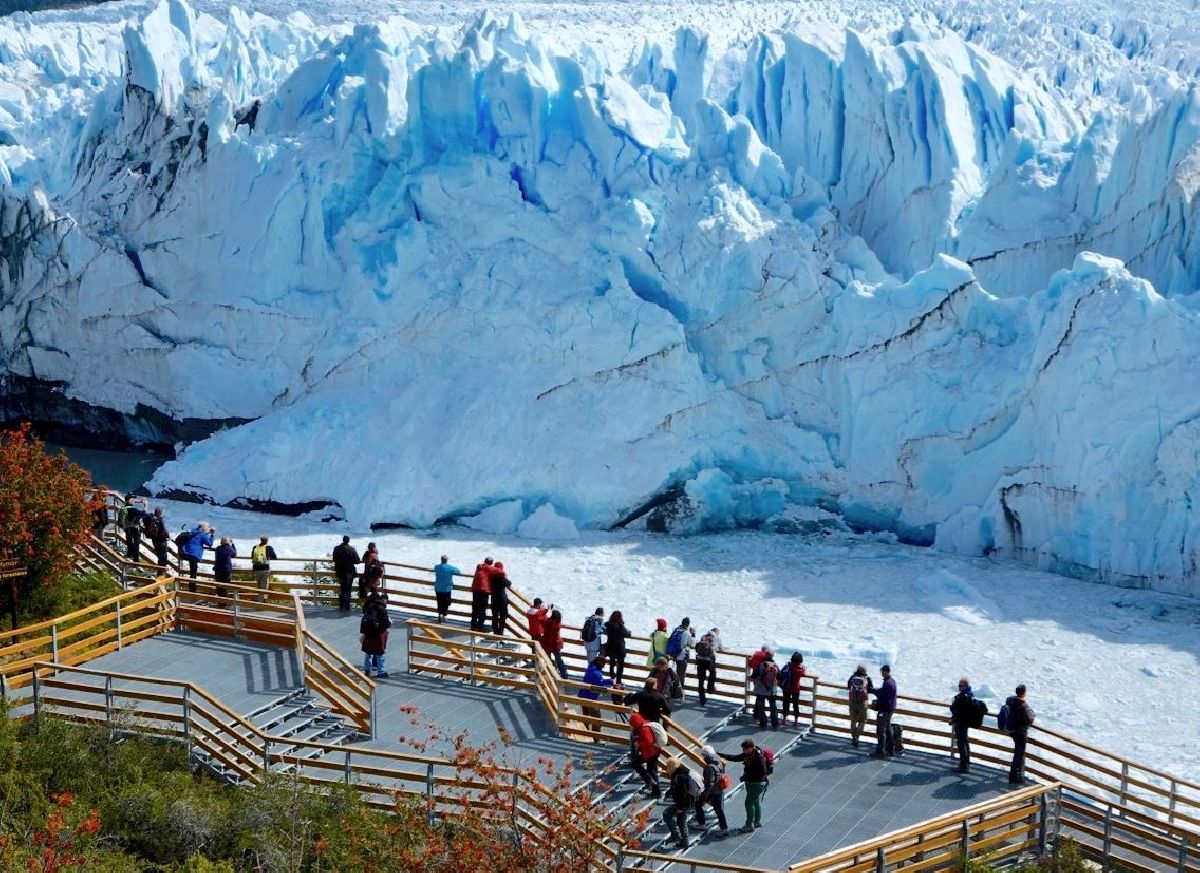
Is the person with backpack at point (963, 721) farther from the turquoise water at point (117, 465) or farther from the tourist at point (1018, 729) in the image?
the turquoise water at point (117, 465)

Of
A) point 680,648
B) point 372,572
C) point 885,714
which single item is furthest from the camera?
point 372,572

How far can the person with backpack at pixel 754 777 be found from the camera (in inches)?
414

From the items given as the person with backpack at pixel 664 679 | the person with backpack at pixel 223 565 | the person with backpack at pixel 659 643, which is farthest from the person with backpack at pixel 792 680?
the person with backpack at pixel 223 565

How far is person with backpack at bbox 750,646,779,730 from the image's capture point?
12289mm

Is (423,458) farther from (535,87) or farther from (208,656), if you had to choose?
(208,656)

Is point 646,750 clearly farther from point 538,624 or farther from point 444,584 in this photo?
point 444,584

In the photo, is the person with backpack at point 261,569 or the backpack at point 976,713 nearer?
the backpack at point 976,713

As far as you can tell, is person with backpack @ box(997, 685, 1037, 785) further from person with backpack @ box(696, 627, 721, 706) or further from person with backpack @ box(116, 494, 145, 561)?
person with backpack @ box(116, 494, 145, 561)

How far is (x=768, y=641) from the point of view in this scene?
55.7 feet

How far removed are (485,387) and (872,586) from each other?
6515mm

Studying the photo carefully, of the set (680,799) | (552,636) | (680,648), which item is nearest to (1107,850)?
(680,799)

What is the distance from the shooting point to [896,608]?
18.0m

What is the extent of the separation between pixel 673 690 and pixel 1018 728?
2872 millimetres

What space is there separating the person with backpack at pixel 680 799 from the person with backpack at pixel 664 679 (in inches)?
41.7
